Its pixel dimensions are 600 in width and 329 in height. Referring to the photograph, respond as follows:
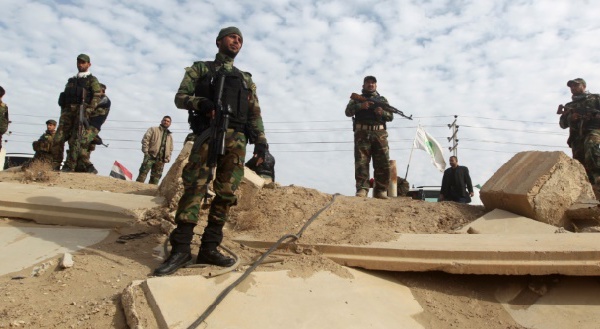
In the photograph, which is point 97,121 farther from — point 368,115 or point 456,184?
point 456,184

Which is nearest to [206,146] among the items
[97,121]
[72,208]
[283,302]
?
[283,302]

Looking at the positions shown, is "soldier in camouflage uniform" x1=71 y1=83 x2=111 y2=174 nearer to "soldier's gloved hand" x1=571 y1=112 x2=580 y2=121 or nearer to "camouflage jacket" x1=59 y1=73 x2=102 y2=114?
"camouflage jacket" x1=59 y1=73 x2=102 y2=114

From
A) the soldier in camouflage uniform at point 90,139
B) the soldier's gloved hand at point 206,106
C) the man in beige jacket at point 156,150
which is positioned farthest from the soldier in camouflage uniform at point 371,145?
the man in beige jacket at point 156,150

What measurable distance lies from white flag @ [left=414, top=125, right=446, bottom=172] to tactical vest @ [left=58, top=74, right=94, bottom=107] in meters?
7.98

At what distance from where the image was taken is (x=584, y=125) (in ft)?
20.9

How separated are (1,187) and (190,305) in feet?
11.6

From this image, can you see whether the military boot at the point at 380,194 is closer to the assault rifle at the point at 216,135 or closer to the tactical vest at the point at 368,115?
the tactical vest at the point at 368,115

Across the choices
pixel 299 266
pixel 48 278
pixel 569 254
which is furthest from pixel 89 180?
pixel 569 254

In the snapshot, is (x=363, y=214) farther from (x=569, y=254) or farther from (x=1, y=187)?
(x=1, y=187)

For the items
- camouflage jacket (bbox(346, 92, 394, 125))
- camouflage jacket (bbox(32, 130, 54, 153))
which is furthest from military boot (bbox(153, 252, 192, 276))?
camouflage jacket (bbox(32, 130, 54, 153))

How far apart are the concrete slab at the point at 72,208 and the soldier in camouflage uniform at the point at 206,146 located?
1246 mm

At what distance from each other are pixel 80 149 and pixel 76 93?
824mm

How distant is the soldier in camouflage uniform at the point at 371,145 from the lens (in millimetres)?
5809

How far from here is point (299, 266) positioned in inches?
103
